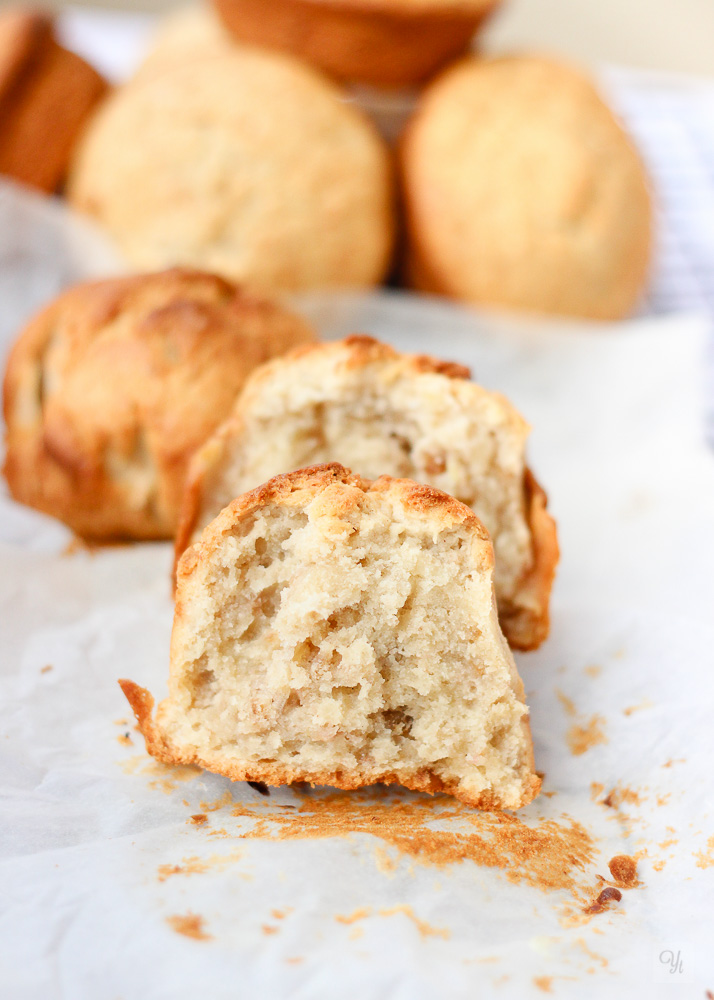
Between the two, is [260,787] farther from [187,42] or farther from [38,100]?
[187,42]

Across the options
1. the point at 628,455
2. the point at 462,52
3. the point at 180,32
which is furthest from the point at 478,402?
the point at 180,32

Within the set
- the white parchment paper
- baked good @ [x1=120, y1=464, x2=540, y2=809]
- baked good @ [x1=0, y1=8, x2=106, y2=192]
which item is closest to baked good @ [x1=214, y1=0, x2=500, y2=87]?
baked good @ [x1=0, y1=8, x2=106, y2=192]

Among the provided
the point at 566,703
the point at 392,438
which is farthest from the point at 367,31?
the point at 566,703

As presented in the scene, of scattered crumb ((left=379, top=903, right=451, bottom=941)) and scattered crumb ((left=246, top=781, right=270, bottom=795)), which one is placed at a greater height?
scattered crumb ((left=379, top=903, right=451, bottom=941))

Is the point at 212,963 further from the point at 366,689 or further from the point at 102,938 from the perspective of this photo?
the point at 366,689

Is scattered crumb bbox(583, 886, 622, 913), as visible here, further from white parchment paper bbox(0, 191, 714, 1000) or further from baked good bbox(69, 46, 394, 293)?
baked good bbox(69, 46, 394, 293)
